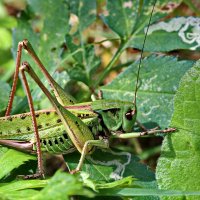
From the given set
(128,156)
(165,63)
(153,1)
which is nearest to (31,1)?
(153,1)

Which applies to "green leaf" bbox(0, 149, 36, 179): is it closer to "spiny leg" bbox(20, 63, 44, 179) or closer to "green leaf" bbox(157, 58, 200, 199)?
"spiny leg" bbox(20, 63, 44, 179)

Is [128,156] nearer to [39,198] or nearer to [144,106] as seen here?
[144,106]

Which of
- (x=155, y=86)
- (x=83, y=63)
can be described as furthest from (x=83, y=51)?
(x=155, y=86)

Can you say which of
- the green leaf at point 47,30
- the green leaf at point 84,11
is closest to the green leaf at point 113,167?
the green leaf at point 47,30

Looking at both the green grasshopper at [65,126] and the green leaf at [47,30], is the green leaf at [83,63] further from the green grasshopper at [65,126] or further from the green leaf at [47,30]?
the green grasshopper at [65,126]

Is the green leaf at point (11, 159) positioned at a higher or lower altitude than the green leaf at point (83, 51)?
lower

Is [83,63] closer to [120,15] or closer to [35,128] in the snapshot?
[120,15]

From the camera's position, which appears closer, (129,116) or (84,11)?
(129,116)

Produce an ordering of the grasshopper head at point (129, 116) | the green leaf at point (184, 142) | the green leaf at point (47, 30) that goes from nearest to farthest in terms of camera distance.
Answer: the green leaf at point (184, 142)
the grasshopper head at point (129, 116)
the green leaf at point (47, 30)
